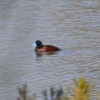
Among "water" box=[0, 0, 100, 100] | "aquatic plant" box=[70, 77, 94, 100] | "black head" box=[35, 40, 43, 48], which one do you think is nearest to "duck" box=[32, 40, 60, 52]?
"black head" box=[35, 40, 43, 48]

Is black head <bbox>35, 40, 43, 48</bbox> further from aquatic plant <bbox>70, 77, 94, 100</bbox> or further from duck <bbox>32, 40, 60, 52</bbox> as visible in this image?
aquatic plant <bbox>70, 77, 94, 100</bbox>

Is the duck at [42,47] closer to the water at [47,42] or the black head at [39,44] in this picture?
the black head at [39,44]

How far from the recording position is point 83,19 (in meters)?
15.4

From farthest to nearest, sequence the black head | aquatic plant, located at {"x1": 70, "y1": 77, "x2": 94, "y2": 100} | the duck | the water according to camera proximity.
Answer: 1. the black head
2. the duck
3. the water
4. aquatic plant, located at {"x1": 70, "y1": 77, "x2": 94, "y2": 100}

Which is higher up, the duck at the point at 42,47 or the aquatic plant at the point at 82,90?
the aquatic plant at the point at 82,90

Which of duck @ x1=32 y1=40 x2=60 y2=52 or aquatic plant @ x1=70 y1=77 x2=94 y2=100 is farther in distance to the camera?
duck @ x1=32 y1=40 x2=60 y2=52

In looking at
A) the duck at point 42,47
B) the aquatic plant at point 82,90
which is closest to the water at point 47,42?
the duck at point 42,47

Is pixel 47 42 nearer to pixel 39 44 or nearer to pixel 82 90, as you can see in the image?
pixel 39 44

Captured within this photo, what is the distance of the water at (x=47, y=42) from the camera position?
388 inches

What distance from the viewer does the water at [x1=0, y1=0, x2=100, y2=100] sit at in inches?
388

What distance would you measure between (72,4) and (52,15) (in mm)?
1457

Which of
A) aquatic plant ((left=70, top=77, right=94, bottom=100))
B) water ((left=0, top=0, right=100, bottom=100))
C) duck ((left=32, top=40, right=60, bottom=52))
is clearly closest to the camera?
aquatic plant ((left=70, top=77, right=94, bottom=100))

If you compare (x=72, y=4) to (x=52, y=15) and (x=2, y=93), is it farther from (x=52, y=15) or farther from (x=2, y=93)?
(x=2, y=93)

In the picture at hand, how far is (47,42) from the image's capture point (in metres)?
13.3
